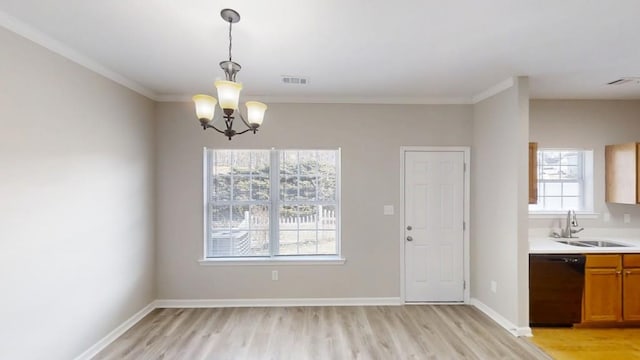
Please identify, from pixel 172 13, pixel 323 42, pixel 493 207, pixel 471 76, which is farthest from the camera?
pixel 493 207

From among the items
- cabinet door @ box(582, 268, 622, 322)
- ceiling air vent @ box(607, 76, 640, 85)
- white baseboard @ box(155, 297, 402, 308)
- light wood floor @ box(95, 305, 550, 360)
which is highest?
ceiling air vent @ box(607, 76, 640, 85)

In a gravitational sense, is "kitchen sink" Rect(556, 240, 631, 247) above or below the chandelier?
below

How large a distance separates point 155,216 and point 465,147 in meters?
4.17

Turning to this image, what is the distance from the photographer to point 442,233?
3998mm

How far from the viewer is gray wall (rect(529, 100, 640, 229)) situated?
3.96m

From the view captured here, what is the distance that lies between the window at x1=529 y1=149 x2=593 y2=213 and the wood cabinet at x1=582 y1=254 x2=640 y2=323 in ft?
3.08

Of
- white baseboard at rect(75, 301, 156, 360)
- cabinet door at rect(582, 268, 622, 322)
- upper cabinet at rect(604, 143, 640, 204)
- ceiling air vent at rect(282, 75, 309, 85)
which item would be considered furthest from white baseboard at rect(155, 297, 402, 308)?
upper cabinet at rect(604, 143, 640, 204)

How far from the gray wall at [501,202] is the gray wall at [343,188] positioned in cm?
44

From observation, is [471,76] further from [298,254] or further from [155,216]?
[155,216]

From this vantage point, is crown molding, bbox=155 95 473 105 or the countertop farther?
crown molding, bbox=155 95 473 105

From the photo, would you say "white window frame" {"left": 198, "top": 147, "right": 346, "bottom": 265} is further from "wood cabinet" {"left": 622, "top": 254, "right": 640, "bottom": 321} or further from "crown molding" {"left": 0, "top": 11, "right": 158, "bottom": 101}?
"wood cabinet" {"left": 622, "top": 254, "right": 640, "bottom": 321}

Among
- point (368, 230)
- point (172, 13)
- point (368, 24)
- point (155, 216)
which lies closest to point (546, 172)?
point (368, 230)

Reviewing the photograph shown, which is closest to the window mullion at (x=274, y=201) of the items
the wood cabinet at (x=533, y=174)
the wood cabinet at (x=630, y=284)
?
the wood cabinet at (x=533, y=174)

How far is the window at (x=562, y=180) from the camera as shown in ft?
13.3
